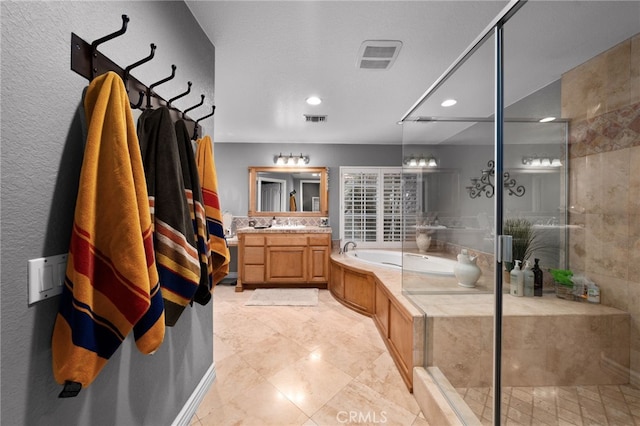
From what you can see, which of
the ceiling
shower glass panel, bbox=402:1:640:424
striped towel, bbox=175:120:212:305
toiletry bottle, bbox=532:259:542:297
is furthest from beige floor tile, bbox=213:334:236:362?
the ceiling

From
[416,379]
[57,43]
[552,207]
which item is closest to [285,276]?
[416,379]

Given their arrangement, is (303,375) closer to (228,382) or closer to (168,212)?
(228,382)

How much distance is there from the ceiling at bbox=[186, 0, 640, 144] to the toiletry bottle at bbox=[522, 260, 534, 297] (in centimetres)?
92

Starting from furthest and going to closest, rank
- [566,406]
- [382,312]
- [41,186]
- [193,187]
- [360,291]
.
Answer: [360,291] < [382,312] < [566,406] < [193,187] < [41,186]

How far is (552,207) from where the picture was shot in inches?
64.5

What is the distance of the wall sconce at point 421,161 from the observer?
114 inches

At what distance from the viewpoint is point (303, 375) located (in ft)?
6.46

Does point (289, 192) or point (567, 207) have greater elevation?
point (289, 192)

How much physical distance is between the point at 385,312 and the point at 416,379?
0.77 m

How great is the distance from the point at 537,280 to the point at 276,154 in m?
3.83

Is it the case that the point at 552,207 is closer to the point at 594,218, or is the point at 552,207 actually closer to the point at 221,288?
the point at 594,218

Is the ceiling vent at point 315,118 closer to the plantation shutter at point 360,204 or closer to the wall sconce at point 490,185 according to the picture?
the plantation shutter at point 360,204

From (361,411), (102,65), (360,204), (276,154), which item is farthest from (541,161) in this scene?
(276,154)

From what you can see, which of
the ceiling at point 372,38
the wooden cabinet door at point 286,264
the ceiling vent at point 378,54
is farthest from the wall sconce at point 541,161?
the wooden cabinet door at point 286,264
